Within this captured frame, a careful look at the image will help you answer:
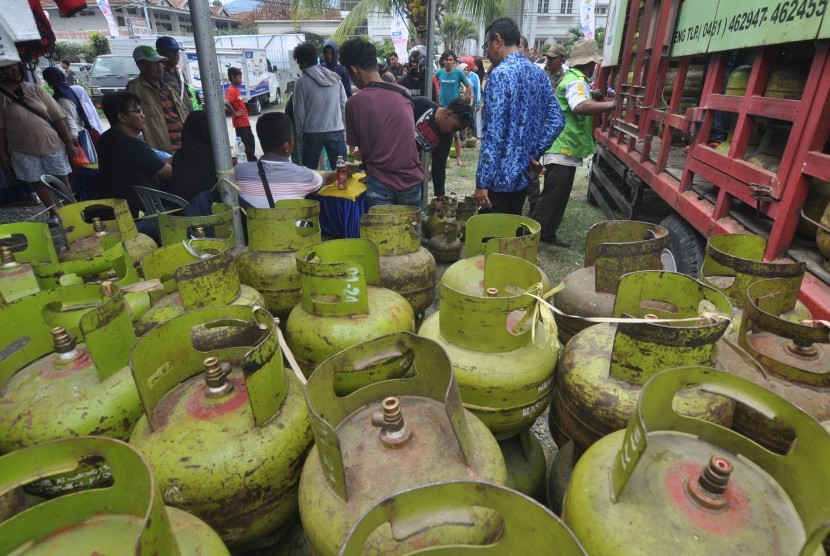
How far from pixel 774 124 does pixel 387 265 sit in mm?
2767

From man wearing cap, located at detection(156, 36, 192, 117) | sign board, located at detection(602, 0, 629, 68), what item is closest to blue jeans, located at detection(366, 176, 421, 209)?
man wearing cap, located at detection(156, 36, 192, 117)

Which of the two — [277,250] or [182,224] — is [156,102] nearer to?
[182,224]

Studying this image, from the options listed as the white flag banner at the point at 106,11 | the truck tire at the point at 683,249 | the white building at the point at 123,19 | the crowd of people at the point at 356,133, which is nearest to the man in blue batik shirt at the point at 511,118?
the crowd of people at the point at 356,133

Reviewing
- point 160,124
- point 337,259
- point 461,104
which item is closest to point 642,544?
point 337,259

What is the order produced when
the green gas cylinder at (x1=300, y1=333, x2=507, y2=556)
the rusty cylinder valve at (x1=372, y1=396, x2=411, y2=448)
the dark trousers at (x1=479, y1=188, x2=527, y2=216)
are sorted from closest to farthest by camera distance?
the green gas cylinder at (x1=300, y1=333, x2=507, y2=556), the rusty cylinder valve at (x1=372, y1=396, x2=411, y2=448), the dark trousers at (x1=479, y1=188, x2=527, y2=216)

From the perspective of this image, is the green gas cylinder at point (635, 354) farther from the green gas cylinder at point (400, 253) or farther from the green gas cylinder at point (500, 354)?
the green gas cylinder at point (400, 253)

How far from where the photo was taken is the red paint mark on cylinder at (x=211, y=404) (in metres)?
1.53

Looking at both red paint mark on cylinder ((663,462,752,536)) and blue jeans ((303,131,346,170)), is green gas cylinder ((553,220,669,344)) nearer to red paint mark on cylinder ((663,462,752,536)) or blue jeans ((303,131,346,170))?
red paint mark on cylinder ((663,462,752,536))

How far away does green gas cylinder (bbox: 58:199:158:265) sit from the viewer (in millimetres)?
2879

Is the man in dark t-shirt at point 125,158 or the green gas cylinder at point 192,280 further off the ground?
the man in dark t-shirt at point 125,158

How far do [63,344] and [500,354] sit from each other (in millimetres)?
1757

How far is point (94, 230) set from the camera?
9.99ft

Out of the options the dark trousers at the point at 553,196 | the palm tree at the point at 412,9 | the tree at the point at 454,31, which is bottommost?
the dark trousers at the point at 553,196

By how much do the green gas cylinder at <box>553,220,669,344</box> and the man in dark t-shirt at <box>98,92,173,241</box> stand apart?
10.8ft
